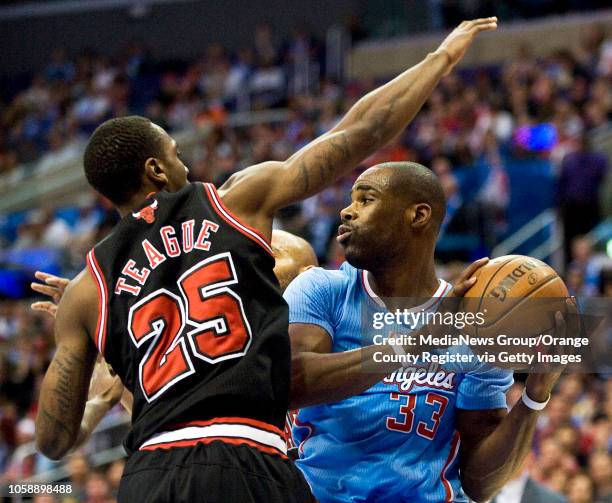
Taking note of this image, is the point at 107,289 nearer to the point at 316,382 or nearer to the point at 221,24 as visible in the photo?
the point at 316,382

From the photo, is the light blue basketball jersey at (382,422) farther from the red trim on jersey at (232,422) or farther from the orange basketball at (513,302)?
the red trim on jersey at (232,422)

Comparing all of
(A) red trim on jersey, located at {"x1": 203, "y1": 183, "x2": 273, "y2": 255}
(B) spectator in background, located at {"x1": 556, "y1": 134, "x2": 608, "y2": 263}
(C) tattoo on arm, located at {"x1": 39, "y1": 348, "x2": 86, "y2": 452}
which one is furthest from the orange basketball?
(B) spectator in background, located at {"x1": 556, "y1": 134, "x2": 608, "y2": 263}

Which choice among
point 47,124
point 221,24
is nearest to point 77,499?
point 47,124

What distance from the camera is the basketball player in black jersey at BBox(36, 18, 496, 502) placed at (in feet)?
10.7

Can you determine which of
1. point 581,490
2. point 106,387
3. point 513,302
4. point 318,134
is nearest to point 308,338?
point 513,302

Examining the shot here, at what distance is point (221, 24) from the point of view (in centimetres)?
2330

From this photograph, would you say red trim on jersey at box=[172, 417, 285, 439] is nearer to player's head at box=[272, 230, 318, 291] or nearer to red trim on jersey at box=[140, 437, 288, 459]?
red trim on jersey at box=[140, 437, 288, 459]

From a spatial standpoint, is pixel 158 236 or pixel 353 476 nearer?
pixel 158 236

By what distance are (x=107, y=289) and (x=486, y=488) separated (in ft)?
5.52

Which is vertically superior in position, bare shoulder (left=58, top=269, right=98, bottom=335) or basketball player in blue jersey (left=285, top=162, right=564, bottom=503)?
bare shoulder (left=58, top=269, right=98, bottom=335)

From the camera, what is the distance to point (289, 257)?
4730 millimetres

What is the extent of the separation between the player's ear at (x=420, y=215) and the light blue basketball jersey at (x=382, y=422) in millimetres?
281

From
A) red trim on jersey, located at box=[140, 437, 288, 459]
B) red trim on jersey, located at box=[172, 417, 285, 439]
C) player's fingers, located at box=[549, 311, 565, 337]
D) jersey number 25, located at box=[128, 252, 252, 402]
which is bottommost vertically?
red trim on jersey, located at box=[140, 437, 288, 459]

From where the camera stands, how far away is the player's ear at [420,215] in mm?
3938
